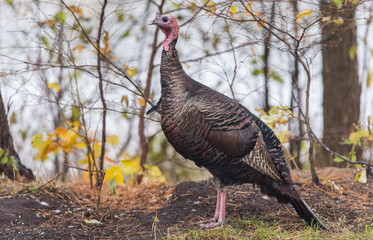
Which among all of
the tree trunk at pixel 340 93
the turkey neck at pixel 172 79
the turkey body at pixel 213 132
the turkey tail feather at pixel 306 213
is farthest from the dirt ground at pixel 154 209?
the tree trunk at pixel 340 93

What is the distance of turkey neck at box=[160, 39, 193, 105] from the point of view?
3926mm

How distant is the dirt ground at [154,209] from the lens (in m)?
3.99

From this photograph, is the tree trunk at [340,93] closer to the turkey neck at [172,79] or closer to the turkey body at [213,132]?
the turkey body at [213,132]

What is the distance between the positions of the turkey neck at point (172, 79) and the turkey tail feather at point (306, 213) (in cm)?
136

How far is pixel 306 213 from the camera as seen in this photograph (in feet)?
13.1

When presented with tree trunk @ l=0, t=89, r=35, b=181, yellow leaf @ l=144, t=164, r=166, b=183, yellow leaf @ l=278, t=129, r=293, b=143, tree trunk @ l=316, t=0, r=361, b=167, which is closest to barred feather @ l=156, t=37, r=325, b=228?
yellow leaf @ l=278, t=129, r=293, b=143

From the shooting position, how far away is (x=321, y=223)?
3936 millimetres

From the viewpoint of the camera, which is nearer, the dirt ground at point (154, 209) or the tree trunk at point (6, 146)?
the dirt ground at point (154, 209)

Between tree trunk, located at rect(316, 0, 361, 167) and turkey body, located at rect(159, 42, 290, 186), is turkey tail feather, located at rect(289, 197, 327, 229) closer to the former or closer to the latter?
turkey body, located at rect(159, 42, 290, 186)

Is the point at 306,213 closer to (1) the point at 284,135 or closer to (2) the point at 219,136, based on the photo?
(2) the point at 219,136

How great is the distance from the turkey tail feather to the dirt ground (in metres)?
0.09

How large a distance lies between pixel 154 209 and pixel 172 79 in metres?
1.50

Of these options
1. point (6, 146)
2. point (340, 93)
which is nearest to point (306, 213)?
point (6, 146)

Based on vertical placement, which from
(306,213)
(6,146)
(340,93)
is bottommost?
(306,213)
